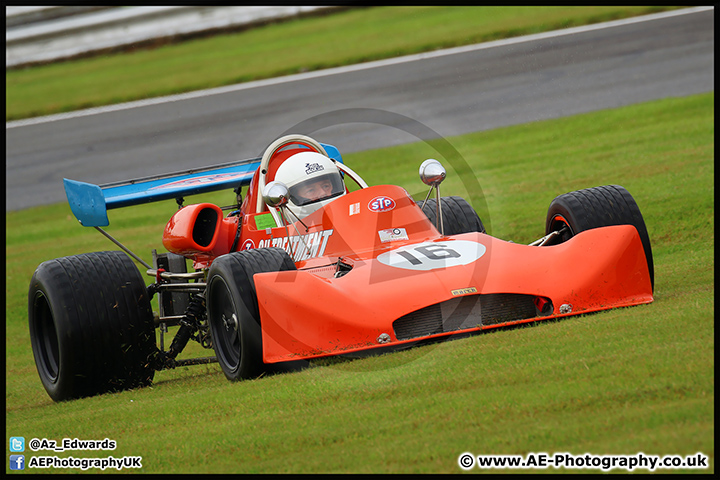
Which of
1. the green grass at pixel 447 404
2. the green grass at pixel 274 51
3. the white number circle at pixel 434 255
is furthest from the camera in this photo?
the green grass at pixel 274 51

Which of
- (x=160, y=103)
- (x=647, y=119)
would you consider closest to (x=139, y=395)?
(x=647, y=119)

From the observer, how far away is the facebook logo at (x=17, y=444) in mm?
5125

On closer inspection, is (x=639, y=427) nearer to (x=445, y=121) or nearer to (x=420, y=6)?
(x=445, y=121)

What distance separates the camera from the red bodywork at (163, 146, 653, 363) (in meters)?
5.70

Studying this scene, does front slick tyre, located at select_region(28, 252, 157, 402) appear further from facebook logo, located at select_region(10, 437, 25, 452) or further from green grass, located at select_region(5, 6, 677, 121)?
green grass, located at select_region(5, 6, 677, 121)

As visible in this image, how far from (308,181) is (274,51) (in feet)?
59.0

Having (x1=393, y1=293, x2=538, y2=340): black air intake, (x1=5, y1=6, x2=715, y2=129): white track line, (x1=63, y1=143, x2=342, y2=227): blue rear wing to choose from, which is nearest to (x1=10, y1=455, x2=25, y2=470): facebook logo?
(x1=393, y1=293, x2=538, y2=340): black air intake

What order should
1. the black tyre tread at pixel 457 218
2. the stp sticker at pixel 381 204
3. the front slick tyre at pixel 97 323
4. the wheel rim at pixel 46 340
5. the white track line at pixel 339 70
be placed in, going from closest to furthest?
1. the front slick tyre at pixel 97 323
2. the stp sticker at pixel 381 204
3. the wheel rim at pixel 46 340
4. the black tyre tread at pixel 457 218
5. the white track line at pixel 339 70

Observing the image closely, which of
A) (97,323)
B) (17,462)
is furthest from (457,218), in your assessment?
(17,462)

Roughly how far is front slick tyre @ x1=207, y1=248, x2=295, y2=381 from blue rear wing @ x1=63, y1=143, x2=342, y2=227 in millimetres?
2169

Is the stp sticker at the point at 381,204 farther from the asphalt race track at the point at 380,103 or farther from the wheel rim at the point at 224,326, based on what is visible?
the asphalt race track at the point at 380,103

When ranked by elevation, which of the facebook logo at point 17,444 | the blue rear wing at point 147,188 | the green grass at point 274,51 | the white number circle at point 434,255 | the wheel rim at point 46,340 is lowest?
the wheel rim at point 46,340

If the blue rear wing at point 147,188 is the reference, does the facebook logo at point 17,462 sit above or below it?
below

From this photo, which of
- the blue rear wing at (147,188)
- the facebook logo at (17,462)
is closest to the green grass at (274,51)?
the blue rear wing at (147,188)
